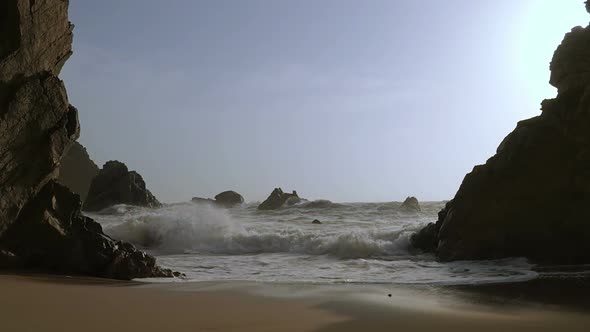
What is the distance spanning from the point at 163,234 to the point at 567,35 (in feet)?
44.1

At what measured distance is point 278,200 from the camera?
36.9 meters

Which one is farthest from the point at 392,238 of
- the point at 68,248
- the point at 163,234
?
the point at 68,248

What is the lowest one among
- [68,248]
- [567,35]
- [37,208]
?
[68,248]

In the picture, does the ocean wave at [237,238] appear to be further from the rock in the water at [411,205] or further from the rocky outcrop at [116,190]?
the rocky outcrop at [116,190]

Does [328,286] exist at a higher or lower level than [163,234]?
lower

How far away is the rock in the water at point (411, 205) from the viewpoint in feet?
97.9

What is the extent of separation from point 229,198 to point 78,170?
3084 cm

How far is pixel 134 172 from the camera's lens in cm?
3512

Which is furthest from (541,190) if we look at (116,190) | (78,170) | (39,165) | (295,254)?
(78,170)

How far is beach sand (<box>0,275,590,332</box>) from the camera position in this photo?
190 inches

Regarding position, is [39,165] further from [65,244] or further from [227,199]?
[227,199]

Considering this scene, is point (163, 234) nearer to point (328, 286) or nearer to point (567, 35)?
point (328, 286)

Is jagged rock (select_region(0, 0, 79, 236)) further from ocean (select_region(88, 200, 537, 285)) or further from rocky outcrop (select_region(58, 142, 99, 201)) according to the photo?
rocky outcrop (select_region(58, 142, 99, 201))

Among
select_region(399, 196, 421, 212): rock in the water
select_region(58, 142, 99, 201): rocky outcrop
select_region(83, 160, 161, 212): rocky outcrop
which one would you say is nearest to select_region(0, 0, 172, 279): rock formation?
select_region(399, 196, 421, 212): rock in the water
